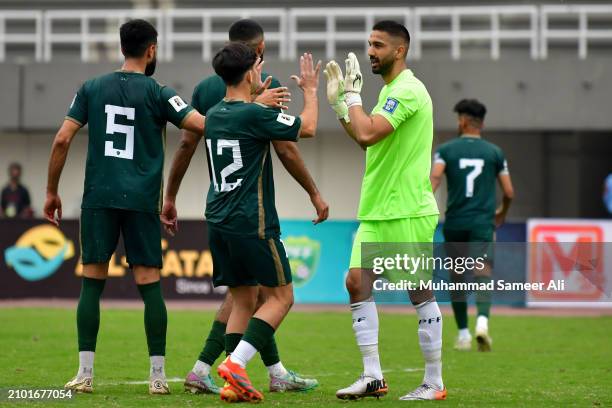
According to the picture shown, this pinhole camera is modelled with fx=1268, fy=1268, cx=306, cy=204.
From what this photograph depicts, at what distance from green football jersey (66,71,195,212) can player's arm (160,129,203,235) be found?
34 cm

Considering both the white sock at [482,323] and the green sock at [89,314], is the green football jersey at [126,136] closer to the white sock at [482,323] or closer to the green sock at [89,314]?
the green sock at [89,314]

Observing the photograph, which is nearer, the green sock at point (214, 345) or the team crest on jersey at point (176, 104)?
the team crest on jersey at point (176, 104)

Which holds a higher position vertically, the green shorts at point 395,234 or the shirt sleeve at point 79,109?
the shirt sleeve at point 79,109

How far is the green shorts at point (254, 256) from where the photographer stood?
758 cm

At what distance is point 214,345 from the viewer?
8375mm

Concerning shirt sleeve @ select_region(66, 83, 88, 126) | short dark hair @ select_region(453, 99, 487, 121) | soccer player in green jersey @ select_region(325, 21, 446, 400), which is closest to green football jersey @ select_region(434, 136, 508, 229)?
short dark hair @ select_region(453, 99, 487, 121)

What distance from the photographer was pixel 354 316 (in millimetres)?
7883

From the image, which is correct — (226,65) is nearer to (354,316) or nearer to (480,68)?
(354,316)

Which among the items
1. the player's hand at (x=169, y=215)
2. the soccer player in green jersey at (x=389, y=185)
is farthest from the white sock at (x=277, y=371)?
the player's hand at (x=169, y=215)

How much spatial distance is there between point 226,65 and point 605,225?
1379cm

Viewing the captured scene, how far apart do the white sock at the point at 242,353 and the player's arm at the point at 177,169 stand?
1400 millimetres

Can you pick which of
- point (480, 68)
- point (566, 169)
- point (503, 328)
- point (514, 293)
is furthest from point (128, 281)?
point (566, 169)

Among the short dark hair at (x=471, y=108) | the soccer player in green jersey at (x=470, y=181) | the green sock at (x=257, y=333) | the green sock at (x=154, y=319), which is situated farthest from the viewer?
the soccer player in green jersey at (x=470, y=181)

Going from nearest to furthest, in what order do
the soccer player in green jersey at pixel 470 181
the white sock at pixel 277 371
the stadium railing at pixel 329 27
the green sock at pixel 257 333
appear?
the green sock at pixel 257 333 < the white sock at pixel 277 371 < the soccer player in green jersey at pixel 470 181 < the stadium railing at pixel 329 27
